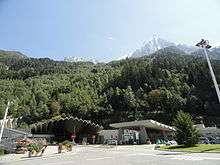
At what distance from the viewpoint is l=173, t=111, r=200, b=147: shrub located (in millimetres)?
33688

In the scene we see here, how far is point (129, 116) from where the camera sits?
90312 mm

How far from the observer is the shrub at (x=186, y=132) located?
1326 inches

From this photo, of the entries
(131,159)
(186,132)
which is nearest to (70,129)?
(186,132)

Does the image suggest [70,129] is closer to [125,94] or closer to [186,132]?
[125,94]

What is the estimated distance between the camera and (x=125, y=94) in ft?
321

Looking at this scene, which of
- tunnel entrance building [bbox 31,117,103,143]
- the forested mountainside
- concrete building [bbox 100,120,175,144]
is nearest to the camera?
concrete building [bbox 100,120,175,144]

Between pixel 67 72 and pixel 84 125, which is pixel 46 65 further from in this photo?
pixel 84 125

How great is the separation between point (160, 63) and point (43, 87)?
39.4 meters

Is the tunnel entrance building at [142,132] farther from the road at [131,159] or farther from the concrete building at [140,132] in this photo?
the road at [131,159]

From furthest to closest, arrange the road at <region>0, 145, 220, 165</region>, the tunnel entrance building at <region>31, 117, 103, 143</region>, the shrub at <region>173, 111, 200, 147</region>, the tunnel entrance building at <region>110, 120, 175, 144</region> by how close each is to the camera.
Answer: the tunnel entrance building at <region>31, 117, 103, 143</region> < the tunnel entrance building at <region>110, 120, 175, 144</region> < the shrub at <region>173, 111, 200, 147</region> < the road at <region>0, 145, 220, 165</region>

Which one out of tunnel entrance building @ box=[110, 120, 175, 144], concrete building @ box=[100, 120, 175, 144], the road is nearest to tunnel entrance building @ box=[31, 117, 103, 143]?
concrete building @ box=[100, 120, 175, 144]

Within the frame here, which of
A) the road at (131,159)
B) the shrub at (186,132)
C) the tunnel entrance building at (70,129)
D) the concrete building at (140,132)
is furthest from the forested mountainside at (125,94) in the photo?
the road at (131,159)

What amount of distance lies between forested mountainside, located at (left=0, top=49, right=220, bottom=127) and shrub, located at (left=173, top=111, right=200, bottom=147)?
162 ft

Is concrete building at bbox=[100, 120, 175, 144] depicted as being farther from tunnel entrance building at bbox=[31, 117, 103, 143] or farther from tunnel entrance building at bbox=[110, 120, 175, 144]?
tunnel entrance building at bbox=[31, 117, 103, 143]
